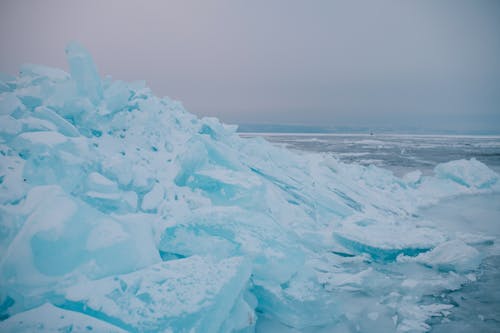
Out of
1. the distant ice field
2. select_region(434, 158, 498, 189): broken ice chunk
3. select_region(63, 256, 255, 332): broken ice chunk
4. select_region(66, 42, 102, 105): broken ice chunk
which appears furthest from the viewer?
the distant ice field

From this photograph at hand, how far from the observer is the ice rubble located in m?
2.20

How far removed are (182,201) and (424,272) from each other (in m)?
3.32

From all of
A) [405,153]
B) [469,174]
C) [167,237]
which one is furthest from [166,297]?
[405,153]

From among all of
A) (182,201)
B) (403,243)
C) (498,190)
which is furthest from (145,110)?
(498,190)

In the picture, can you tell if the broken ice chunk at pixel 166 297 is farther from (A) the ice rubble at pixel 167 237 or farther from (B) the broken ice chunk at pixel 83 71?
(B) the broken ice chunk at pixel 83 71

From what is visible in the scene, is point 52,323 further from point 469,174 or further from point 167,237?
point 469,174

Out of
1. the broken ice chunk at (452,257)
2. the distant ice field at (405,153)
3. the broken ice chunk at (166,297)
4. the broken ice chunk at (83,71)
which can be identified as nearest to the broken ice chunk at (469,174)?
the distant ice field at (405,153)

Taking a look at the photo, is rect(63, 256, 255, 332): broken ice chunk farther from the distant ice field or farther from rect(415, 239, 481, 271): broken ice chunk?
the distant ice field

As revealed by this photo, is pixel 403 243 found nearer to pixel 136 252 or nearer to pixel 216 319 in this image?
pixel 216 319

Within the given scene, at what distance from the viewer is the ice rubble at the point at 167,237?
2.20m

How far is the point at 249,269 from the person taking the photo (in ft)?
9.38

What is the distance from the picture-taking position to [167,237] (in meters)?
3.15

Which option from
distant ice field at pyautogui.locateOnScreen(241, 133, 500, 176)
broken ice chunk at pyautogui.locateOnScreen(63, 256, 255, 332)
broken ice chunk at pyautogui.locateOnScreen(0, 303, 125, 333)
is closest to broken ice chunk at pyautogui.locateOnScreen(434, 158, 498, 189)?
distant ice field at pyautogui.locateOnScreen(241, 133, 500, 176)

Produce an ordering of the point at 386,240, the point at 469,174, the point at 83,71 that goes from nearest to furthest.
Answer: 1. the point at 83,71
2. the point at 386,240
3. the point at 469,174
